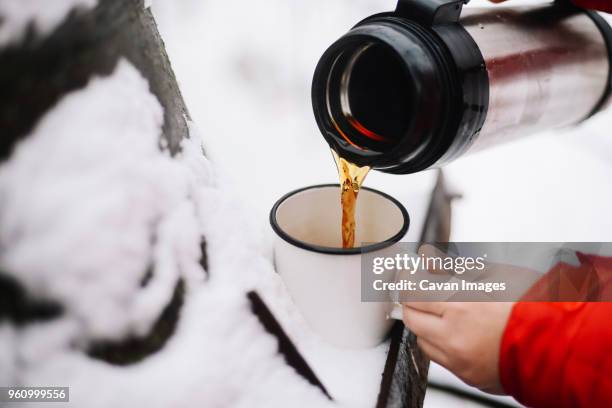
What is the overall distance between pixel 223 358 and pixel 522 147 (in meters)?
0.89

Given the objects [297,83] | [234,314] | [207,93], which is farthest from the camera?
[297,83]

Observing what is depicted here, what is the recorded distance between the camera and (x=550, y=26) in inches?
25.6

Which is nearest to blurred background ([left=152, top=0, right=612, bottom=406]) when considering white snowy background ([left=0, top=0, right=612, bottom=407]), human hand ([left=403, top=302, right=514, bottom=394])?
white snowy background ([left=0, top=0, right=612, bottom=407])

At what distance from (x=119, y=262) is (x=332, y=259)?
0.20 meters

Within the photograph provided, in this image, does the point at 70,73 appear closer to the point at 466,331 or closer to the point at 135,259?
the point at 135,259

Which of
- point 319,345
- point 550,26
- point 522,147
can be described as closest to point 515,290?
point 319,345

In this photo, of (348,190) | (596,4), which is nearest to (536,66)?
(596,4)

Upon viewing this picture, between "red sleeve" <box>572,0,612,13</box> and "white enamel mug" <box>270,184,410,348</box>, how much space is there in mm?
414

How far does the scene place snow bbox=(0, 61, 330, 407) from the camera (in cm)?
34

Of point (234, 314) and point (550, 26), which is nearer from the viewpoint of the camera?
point (234, 314)

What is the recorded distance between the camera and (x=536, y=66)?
0.60m

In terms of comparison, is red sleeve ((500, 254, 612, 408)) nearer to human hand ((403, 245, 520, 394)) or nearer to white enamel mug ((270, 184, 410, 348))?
human hand ((403, 245, 520, 394))

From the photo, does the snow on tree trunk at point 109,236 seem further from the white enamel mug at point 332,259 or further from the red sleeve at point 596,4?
the red sleeve at point 596,4

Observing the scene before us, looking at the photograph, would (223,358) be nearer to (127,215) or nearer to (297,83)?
(127,215)
